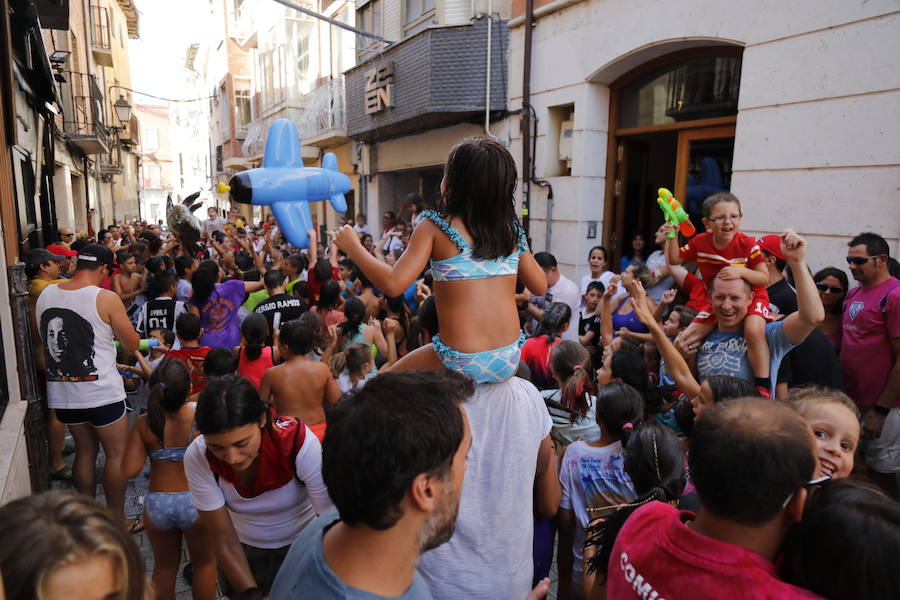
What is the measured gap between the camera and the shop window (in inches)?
243

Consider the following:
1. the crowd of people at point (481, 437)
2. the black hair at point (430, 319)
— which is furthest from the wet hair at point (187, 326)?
the black hair at point (430, 319)

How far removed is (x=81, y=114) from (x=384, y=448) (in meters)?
19.3

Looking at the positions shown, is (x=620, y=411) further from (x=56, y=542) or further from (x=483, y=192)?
(x=56, y=542)

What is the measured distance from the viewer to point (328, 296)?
4719 millimetres

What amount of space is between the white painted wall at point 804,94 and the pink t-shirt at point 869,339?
4.88ft

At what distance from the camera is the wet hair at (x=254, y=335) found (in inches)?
148

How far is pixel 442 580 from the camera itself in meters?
1.78

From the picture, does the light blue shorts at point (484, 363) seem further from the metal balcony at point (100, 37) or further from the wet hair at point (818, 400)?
the metal balcony at point (100, 37)

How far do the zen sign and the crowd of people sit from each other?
21.4 feet

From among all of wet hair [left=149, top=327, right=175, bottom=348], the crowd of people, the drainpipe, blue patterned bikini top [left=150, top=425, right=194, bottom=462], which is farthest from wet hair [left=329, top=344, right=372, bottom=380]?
the drainpipe

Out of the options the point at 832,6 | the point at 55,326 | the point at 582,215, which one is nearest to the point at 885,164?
the point at 832,6

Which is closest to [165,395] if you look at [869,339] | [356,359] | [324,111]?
[356,359]

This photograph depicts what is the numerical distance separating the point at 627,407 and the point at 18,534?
6.85 ft

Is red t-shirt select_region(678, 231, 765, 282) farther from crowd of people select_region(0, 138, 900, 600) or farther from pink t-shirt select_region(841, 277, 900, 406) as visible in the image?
pink t-shirt select_region(841, 277, 900, 406)
